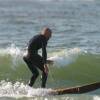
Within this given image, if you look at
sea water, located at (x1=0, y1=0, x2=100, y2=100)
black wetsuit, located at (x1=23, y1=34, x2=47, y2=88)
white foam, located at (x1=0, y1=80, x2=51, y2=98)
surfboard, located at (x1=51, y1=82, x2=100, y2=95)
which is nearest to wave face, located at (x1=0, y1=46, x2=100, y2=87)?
sea water, located at (x1=0, y1=0, x2=100, y2=100)

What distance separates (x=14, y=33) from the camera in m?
31.0

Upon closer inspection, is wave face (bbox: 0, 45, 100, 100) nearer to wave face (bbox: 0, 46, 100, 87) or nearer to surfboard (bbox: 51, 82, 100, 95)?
wave face (bbox: 0, 46, 100, 87)

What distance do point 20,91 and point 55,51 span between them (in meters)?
7.87

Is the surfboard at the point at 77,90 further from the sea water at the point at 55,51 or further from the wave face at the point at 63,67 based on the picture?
the wave face at the point at 63,67

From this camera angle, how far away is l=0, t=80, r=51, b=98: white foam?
617 inches

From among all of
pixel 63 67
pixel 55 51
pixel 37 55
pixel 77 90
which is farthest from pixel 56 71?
pixel 77 90

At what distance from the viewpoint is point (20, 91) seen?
16250 millimetres

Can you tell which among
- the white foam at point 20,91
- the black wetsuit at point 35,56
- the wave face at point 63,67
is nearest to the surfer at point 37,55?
the black wetsuit at point 35,56

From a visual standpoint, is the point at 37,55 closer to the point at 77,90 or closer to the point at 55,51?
the point at 77,90

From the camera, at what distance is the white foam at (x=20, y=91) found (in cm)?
1566

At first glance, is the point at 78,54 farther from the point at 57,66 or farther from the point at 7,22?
the point at 7,22

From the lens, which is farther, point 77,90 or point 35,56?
point 35,56

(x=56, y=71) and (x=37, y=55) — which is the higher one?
(x=37, y=55)

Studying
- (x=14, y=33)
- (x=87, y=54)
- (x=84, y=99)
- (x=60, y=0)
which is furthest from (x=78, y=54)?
(x=60, y=0)
